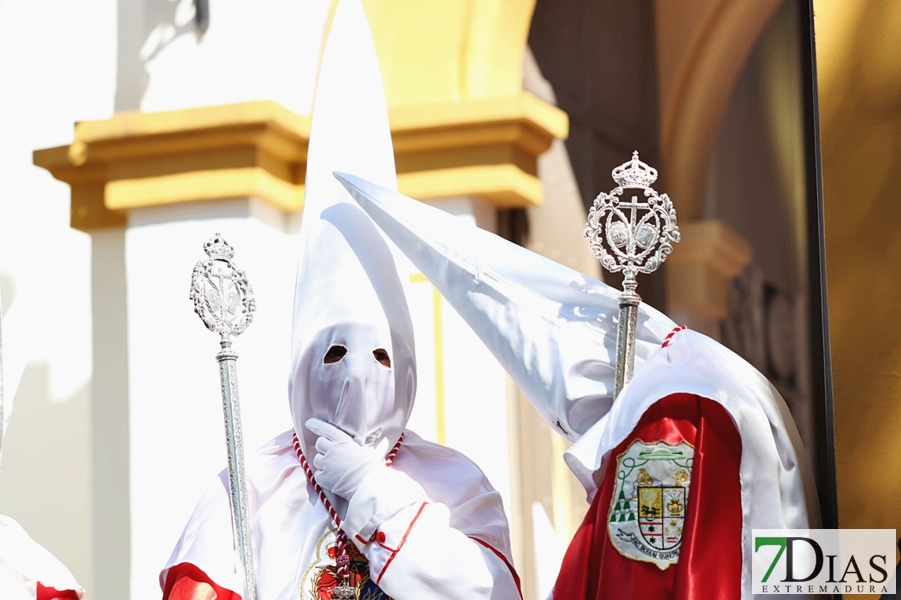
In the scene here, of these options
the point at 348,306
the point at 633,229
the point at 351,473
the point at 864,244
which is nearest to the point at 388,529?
the point at 351,473

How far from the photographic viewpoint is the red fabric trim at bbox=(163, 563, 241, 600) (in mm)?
3832

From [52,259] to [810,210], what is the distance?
284cm

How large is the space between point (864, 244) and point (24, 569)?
7.65 ft

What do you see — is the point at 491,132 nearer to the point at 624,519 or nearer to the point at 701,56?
the point at 701,56

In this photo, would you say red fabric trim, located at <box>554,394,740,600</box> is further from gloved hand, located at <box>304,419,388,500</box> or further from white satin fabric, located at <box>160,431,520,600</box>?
A: gloved hand, located at <box>304,419,388,500</box>

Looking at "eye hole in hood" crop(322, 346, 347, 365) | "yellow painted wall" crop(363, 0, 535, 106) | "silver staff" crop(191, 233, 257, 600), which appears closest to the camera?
"silver staff" crop(191, 233, 257, 600)

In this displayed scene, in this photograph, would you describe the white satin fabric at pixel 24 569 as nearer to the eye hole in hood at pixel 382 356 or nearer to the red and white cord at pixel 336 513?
the red and white cord at pixel 336 513

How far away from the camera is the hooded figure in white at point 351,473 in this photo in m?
3.81

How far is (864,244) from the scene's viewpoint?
334 cm

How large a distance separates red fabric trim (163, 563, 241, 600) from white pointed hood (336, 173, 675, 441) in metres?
0.89

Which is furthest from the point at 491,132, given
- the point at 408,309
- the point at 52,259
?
the point at 52,259

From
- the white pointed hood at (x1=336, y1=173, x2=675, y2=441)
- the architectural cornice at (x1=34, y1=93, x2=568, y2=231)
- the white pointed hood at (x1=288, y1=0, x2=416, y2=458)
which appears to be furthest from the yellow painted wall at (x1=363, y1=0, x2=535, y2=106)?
the white pointed hood at (x1=336, y1=173, x2=675, y2=441)

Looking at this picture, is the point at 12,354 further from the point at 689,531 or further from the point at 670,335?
the point at 689,531

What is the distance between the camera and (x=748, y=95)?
574 cm
